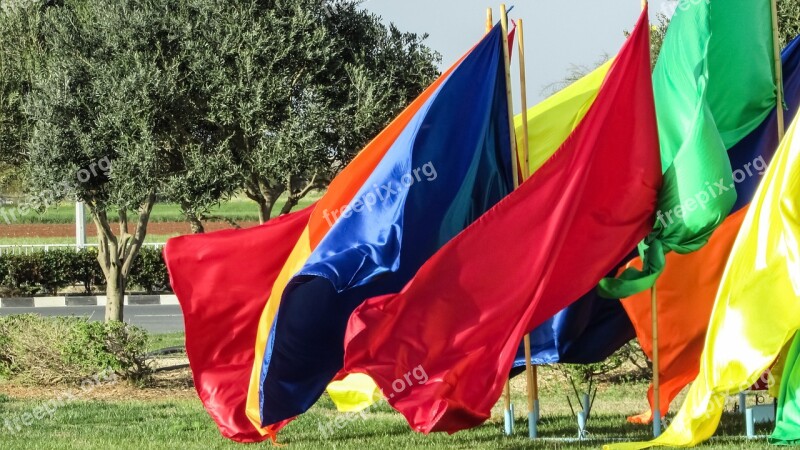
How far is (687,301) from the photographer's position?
8617 millimetres

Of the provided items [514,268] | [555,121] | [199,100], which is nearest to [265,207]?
[199,100]

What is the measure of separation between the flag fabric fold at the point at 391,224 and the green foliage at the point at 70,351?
397 centimetres

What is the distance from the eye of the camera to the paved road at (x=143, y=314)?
65.8 ft

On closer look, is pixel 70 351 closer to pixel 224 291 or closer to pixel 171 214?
pixel 224 291

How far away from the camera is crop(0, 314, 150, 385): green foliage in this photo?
12.1 metres

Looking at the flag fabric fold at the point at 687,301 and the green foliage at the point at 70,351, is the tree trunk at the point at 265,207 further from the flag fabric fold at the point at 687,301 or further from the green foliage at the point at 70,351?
the flag fabric fold at the point at 687,301

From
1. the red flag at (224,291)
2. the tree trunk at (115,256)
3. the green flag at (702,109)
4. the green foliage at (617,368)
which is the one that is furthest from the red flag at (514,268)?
the tree trunk at (115,256)

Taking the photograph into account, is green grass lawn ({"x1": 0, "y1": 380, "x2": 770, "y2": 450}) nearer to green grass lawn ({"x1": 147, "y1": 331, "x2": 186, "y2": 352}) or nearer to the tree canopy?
the tree canopy

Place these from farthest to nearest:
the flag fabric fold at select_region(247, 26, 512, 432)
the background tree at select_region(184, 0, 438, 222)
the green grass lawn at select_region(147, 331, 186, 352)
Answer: the green grass lawn at select_region(147, 331, 186, 352) → the background tree at select_region(184, 0, 438, 222) → the flag fabric fold at select_region(247, 26, 512, 432)

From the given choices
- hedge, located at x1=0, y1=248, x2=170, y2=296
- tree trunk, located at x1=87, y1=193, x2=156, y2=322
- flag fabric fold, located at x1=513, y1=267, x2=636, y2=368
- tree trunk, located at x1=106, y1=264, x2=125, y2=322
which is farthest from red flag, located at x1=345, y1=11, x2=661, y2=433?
hedge, located at x1=0, y1=248, x2=170, y2=296

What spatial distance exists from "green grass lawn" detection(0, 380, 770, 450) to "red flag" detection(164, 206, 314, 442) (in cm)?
56

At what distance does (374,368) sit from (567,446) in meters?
1.76

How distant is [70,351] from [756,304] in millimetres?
7393

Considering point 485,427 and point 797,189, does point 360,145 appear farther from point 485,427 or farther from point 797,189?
point 797,189
